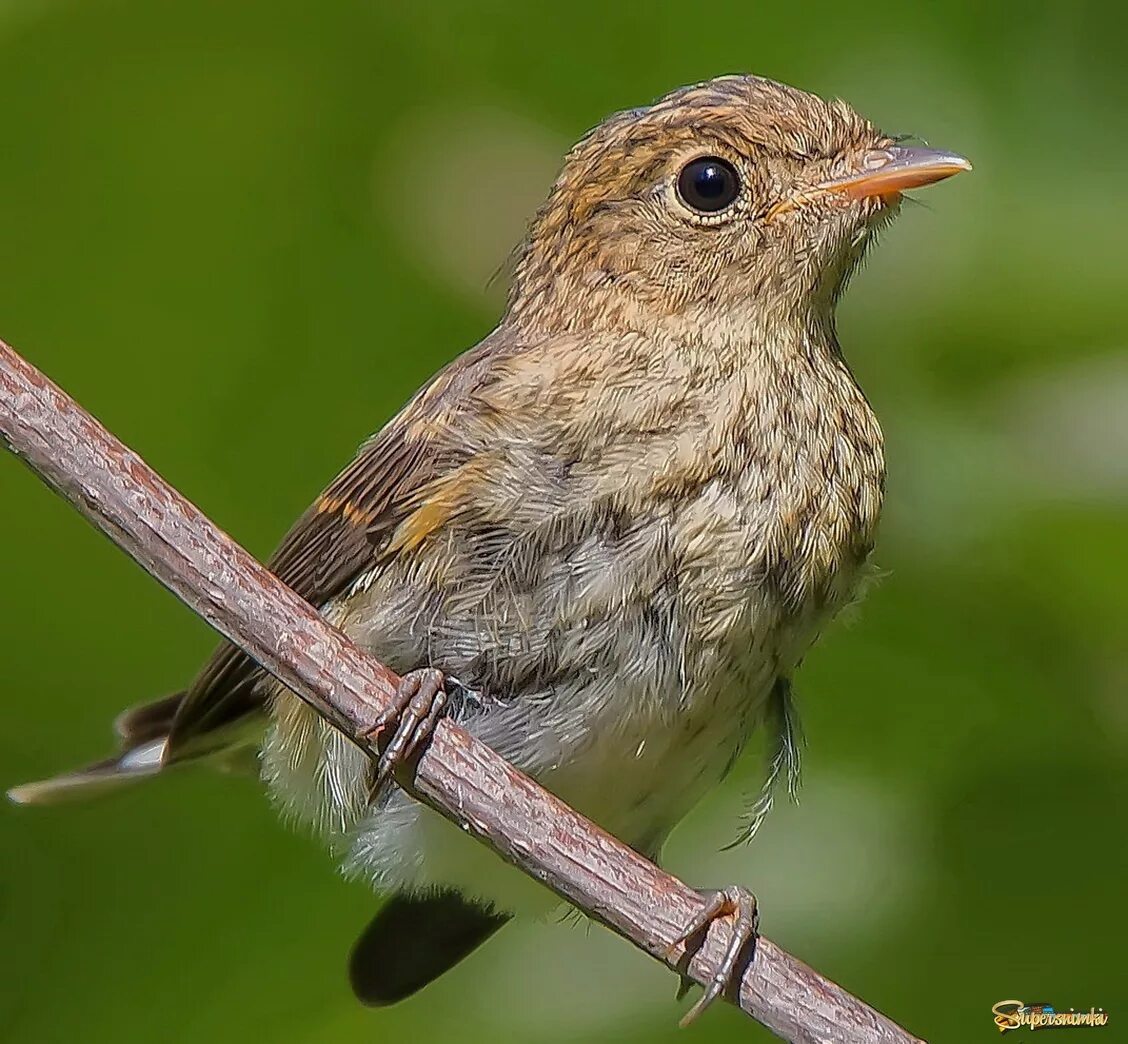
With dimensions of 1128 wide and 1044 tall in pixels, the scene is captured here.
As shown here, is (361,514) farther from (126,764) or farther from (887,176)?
(887,176)

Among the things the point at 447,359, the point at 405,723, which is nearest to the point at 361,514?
the point at 447,359

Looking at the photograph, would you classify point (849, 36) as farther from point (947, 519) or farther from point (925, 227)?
point (947, 519)

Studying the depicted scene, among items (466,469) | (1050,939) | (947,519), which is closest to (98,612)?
(466,469)

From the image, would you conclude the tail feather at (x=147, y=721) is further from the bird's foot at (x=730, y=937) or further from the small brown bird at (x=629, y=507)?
the bird's foot at (x=730, y=937)

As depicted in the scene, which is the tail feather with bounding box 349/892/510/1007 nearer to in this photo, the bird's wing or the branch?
the bird's wing

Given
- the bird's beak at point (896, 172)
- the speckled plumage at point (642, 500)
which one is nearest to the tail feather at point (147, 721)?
the speckled plumage at point (642, 500)

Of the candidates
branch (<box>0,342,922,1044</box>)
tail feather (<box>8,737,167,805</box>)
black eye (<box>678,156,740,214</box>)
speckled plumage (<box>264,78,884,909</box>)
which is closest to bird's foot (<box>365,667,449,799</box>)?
branch (<box>0,342,922,1044</box>)
